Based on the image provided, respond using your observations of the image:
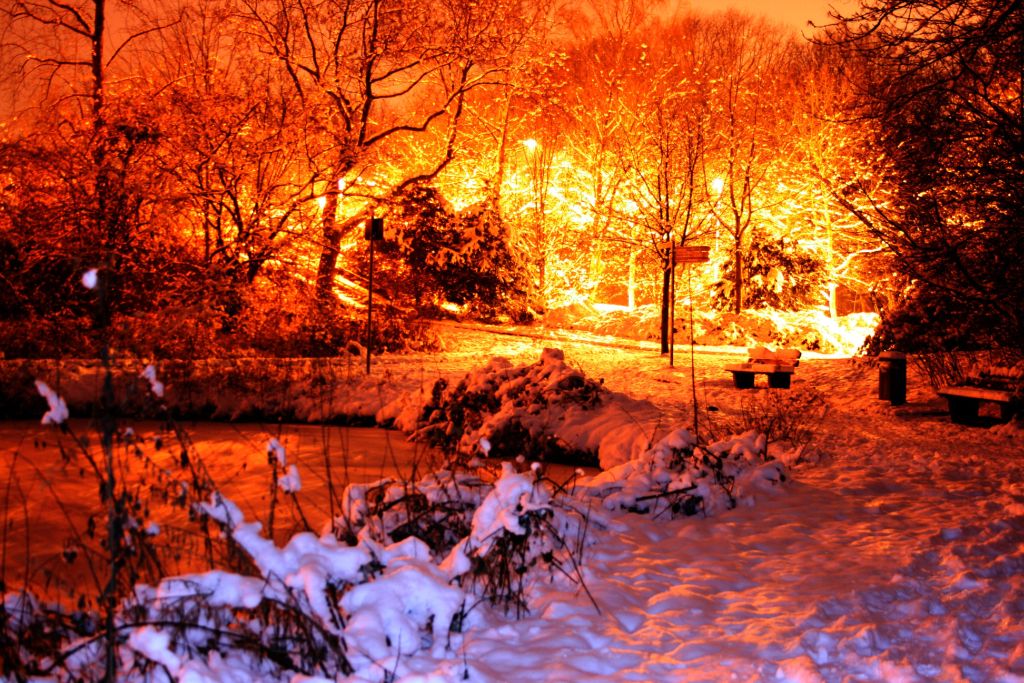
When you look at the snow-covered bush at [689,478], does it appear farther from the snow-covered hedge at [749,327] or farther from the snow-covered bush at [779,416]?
the snow-covered hedge at [749,327]

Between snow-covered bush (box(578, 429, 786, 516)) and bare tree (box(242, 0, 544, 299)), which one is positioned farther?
bare tree (box(242, 0, 544, 299))

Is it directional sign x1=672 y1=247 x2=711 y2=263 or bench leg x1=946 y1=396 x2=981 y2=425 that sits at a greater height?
directional sign x1=672 y1=247 x2=711 y2=263

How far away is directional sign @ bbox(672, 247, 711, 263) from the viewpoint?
52.5ft

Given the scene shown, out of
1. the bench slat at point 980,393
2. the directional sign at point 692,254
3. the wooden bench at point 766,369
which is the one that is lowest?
the bench slat at point 980,393

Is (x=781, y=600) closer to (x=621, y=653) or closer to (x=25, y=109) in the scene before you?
(x=621, y=653)

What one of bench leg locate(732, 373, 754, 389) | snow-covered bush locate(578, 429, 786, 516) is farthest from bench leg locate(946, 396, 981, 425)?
snow-covered bush locate(578, 429, 786, 516)

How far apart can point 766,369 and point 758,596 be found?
10.5 m

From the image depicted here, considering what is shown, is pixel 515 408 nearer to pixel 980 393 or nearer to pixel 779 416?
pixel 779 416

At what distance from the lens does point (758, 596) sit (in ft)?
17.2

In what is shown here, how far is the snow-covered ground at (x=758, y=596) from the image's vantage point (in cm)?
410

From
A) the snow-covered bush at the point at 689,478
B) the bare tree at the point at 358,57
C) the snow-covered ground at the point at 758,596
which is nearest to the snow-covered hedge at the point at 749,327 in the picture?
the bare tree at the point at 358,57

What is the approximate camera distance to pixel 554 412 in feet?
40.8

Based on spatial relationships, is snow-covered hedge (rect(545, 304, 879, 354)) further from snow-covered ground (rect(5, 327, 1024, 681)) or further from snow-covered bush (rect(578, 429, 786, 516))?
snow-covered bush (rect(578, 429, 786, 516))

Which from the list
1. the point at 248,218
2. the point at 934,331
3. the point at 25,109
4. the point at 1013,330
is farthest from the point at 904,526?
the point at 25,109
